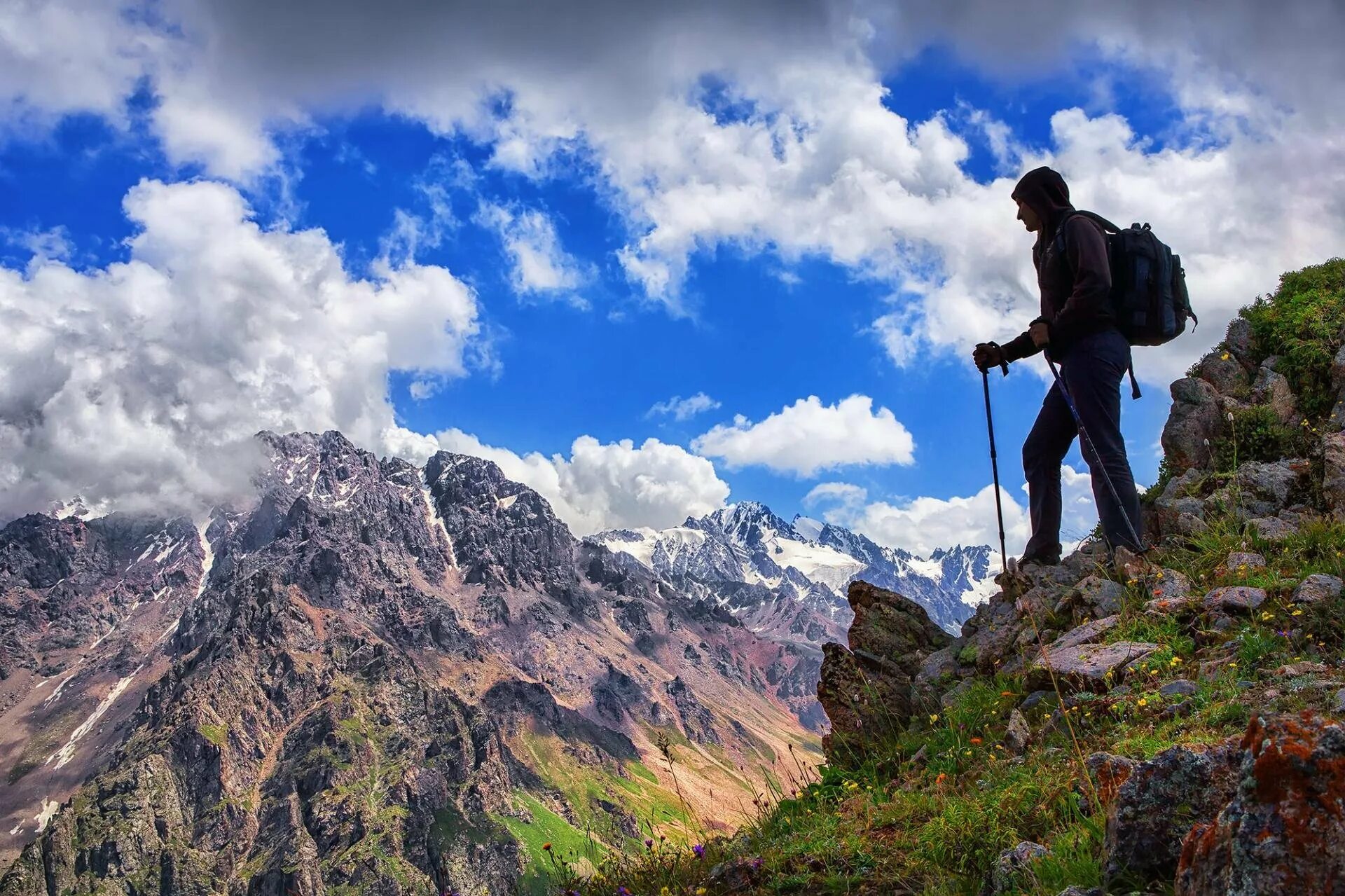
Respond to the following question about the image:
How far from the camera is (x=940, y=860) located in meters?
5.61

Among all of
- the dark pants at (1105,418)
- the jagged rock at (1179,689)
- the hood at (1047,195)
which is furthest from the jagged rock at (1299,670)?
the hood at (1047,195)

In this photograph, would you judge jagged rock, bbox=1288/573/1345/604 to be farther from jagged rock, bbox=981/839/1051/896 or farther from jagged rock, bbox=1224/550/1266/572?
jagged rock, bbox=981/839/1051/896

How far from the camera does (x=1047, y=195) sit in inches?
467

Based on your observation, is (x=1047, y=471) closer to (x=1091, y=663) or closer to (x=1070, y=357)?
(x=1070, y=357)

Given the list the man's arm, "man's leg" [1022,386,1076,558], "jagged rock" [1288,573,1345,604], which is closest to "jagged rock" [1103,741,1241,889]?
"jagged rock" [1288,573,1345,604]

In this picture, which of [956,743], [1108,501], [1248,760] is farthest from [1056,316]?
[1248,760]

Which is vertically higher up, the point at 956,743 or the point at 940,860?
the point at 956,743

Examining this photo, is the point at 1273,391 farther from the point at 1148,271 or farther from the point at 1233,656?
the point at 1233,656

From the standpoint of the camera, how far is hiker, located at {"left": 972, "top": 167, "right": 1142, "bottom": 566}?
1099 centimetres

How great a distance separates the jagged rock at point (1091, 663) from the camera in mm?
7601

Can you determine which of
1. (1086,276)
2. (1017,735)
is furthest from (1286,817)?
(1086,276)

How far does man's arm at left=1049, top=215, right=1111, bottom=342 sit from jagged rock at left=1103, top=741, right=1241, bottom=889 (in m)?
8.02

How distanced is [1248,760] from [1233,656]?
14.6ft

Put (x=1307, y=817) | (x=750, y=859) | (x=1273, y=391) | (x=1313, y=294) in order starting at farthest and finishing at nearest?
(x=1313, y=294) < (x=1273, y=391) < (x=750, y=859) < (x=1307, y=817)
